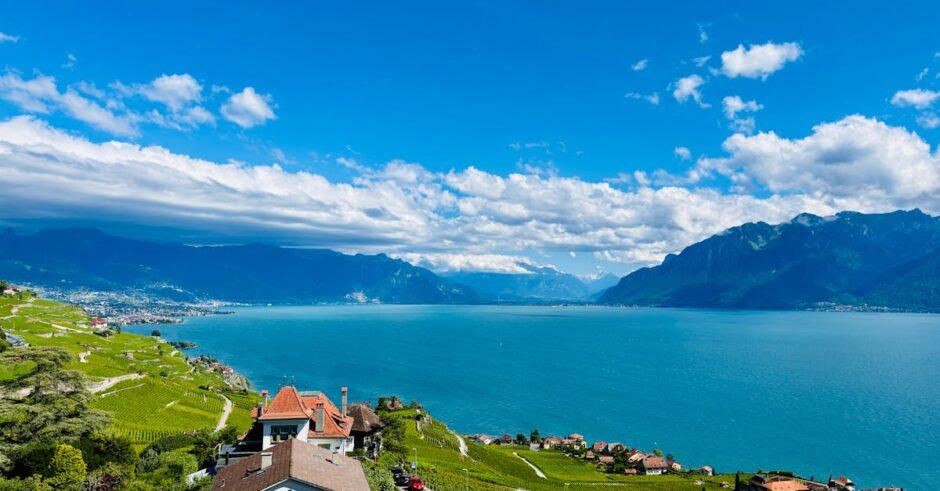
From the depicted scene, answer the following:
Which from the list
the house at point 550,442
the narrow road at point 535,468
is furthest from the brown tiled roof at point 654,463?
the narrow road at point 535,468

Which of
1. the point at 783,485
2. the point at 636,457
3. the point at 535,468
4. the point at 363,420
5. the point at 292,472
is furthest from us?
the point at 636,457

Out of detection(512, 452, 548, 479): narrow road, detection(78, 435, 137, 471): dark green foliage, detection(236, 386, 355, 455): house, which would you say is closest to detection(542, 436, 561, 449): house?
detection(512, 452, 548, 479): narrow road

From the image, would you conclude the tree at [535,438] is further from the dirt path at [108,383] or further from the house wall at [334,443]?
the dirt path at [108,383]

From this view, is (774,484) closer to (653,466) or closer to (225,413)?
(653,466)

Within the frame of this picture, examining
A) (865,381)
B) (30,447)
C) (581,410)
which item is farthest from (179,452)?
(865,381)

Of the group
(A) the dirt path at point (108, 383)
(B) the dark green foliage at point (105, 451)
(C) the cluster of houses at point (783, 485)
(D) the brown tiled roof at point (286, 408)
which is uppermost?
(D) the brown tiled roof at point (286, 408)

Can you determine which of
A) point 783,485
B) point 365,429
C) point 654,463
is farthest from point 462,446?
point 783,485
